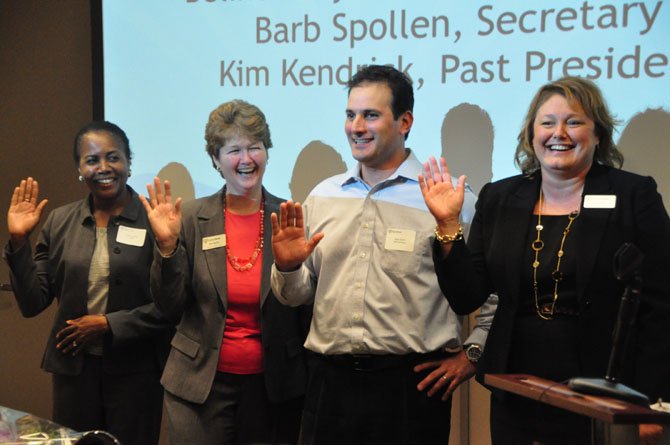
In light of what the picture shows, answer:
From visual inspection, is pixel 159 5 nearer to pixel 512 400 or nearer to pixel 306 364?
pixel 306 364

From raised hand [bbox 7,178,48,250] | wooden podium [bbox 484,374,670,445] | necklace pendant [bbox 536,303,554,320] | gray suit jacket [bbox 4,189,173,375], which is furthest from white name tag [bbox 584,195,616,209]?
raised hand [bbox 7,178,48,250]

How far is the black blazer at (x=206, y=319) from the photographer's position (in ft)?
9.34

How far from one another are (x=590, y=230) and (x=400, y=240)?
64cm

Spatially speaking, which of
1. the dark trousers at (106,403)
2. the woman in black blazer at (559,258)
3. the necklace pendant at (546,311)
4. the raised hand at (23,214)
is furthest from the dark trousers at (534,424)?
the raised hand at (23,214)

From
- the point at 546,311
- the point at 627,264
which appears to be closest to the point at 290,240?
the point at 546,311

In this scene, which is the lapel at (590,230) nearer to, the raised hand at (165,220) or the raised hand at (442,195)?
the raised hand at (442,195)

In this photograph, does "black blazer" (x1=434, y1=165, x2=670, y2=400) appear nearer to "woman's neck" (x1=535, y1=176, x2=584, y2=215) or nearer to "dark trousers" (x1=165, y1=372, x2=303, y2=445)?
"woman's neck" (x1=535, y1=176, x2=584, y2=215)

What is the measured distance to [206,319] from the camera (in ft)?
9.53

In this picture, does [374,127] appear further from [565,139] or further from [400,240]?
[565,139]

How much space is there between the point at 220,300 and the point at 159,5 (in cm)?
222

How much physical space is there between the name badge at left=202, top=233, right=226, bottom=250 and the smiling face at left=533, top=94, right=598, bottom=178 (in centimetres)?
118

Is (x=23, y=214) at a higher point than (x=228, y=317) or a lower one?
higher

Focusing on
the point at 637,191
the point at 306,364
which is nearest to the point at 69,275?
the point at 306,364

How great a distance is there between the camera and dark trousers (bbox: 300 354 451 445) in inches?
102
